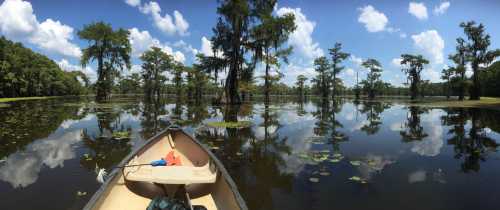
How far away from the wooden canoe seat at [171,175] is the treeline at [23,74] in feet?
→ 189

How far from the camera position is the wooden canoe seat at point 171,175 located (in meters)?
4.45

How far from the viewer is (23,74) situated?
5350 cm

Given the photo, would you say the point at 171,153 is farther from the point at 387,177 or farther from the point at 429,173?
the point at 429,173

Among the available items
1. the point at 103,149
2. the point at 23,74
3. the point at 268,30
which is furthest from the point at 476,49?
the point at 23,74

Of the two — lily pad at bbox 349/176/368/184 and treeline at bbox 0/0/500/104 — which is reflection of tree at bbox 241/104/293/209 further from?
treeline at bbox 0/0/500/104

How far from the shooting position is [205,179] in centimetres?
459

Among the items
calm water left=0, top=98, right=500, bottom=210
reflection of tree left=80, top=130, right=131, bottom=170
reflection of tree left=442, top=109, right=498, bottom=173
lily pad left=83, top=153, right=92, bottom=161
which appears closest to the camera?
calm water left=0, top=98, right=500, bottom=210

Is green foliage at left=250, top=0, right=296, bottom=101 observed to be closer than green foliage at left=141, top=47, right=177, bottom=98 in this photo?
Yes

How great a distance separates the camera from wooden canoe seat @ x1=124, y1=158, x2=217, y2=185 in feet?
14.6

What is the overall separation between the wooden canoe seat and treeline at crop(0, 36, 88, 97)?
189 feet

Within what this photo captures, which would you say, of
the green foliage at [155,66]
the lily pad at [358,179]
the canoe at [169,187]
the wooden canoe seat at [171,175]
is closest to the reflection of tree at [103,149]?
the canoe at [169,187]

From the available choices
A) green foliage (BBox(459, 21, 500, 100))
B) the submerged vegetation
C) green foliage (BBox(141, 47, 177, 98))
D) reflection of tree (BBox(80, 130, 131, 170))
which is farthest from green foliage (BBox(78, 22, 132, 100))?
green foliage (BBox(459, 21, 500, 100))

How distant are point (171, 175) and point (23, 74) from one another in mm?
65284

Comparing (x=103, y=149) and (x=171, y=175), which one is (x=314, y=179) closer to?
(x=171, y=175)
